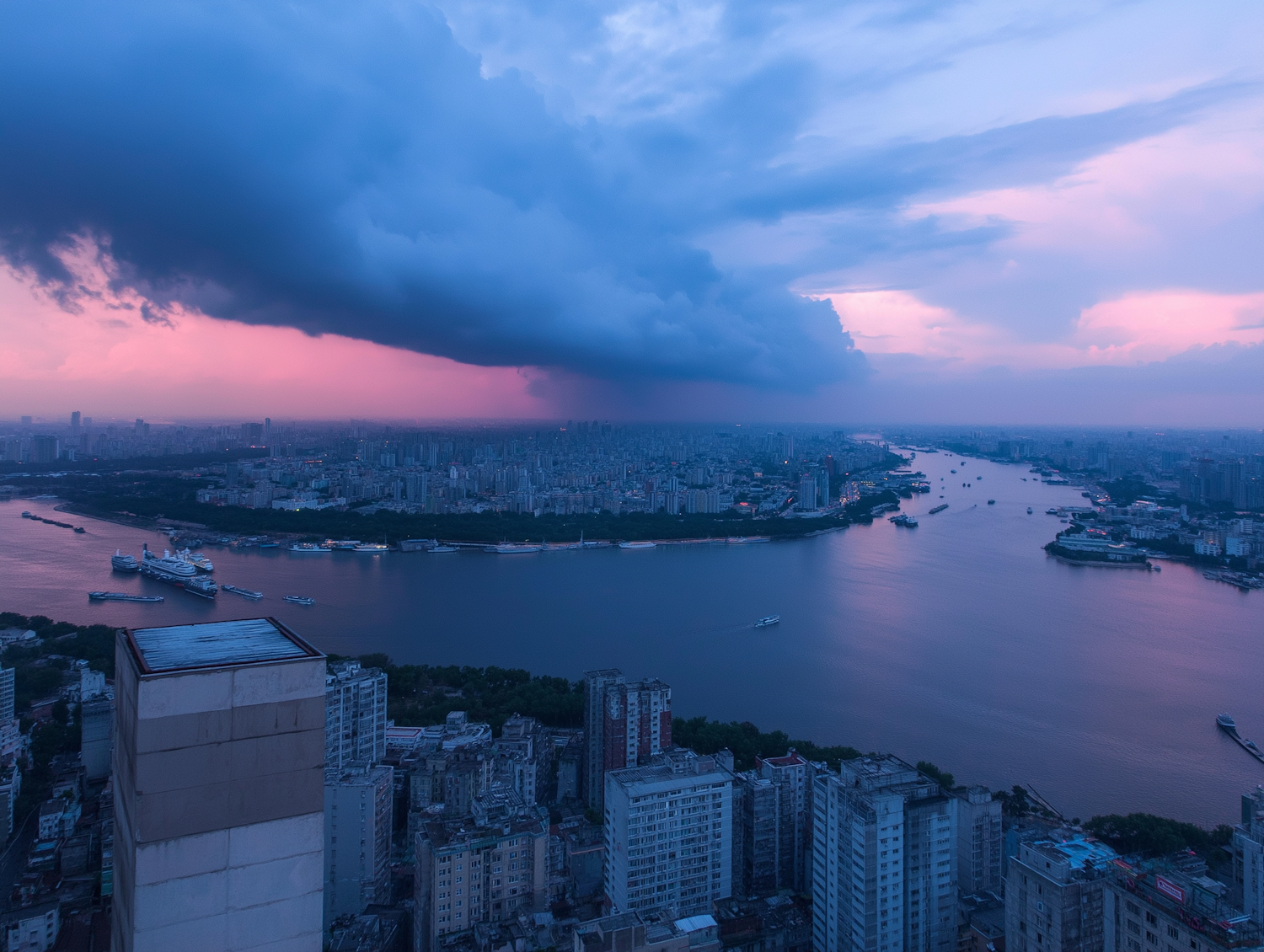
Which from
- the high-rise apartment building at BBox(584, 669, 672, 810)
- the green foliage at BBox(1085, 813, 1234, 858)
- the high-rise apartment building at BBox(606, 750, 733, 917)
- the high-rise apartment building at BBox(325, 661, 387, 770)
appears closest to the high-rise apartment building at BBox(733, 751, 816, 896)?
the high-rise apartment building at BBox(606, 750, 733, 917)

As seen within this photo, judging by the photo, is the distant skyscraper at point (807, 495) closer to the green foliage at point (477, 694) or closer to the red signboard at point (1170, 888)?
the green foliage at point (477, 694)

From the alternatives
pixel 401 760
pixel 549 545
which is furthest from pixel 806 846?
pixel 549 545

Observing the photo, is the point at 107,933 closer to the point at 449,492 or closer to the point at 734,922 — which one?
the point at 734,922

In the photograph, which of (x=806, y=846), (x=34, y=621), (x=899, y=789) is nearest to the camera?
(x=899, y=789)

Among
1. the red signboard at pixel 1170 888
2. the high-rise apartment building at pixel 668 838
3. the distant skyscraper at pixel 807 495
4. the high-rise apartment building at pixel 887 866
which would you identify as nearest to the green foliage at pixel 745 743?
the high-rise apartment building at pixel 668 838

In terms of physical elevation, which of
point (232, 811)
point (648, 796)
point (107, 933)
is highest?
point (232, 811)

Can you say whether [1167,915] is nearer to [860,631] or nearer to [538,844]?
[538,844]
